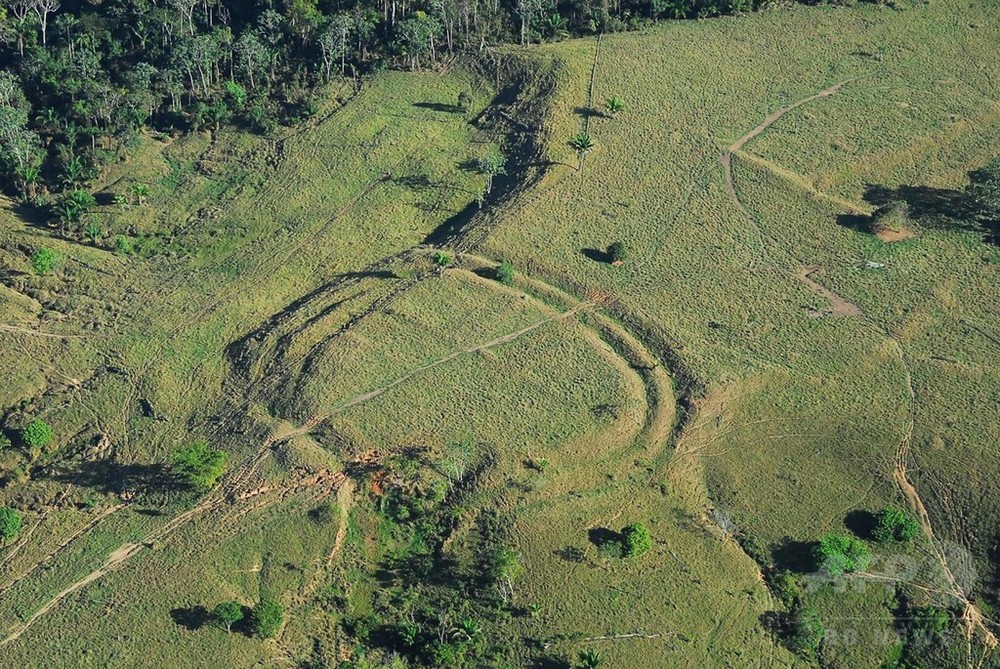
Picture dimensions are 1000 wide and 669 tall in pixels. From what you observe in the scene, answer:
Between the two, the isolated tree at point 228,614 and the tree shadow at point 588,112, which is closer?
the isolated tree at point 228,614

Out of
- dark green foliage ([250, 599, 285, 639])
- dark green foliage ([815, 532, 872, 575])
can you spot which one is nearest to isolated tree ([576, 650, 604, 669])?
dark green foliage ([815, 532, 872, 575])

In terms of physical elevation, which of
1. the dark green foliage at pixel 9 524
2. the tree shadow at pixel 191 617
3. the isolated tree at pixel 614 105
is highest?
the isolated tree at pixel 614 105

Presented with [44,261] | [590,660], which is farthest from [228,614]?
[44,261]

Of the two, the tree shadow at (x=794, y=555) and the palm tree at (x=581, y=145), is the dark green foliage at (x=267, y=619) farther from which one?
the palm tree at (x=581, y=145)

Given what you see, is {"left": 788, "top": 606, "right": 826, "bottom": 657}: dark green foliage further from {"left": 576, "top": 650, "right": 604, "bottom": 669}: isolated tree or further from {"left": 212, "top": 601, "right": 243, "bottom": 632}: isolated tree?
{"left": 212, "top": 601, "right": 243, "bottom": 632}: isolated tree

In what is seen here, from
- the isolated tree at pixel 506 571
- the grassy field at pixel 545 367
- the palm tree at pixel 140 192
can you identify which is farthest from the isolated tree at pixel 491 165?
the isolated tree at pixel 506 571

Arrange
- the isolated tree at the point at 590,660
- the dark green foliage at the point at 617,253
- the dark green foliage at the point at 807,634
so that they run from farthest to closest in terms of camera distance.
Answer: the dark green foliage at the point at 617,253 < the dark green foliage at the point at 807,634 < the isolated tree at the point at 590,660

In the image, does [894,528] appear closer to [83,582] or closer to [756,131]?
[756,131]
